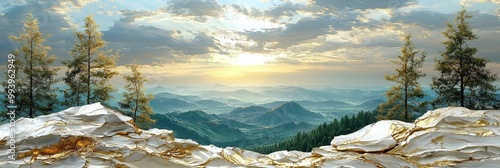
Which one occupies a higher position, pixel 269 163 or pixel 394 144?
pixel 394 144

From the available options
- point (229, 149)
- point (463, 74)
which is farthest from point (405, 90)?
point (229, 149)

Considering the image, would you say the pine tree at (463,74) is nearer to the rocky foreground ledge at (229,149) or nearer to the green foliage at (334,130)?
the rocky foreground ledge at (229,149)

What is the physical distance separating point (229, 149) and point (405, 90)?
2352 cm

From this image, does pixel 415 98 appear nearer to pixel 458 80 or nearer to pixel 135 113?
pixel 458 80

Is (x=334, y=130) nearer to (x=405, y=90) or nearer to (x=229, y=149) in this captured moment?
(x=405, y=90)

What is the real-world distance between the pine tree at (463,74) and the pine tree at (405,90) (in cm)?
214

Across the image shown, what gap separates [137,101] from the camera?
1209 inches

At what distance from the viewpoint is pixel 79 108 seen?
34.4 feet

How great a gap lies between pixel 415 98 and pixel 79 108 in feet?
87.6

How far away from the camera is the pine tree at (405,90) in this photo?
2838cm

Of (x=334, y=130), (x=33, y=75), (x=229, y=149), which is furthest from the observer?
(x=334, y=130)

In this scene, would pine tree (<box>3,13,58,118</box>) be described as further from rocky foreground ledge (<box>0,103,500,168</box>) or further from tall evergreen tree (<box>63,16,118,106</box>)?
rocky foreground ledge (<box>0,103,500,168</box>)

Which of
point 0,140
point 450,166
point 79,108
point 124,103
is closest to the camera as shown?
point 450,166

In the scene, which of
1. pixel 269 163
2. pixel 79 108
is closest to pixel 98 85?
pixel 79 108
